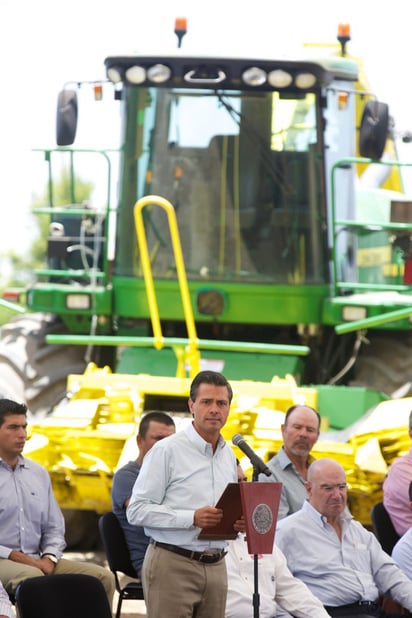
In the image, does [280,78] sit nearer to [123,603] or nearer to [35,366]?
[35,366]

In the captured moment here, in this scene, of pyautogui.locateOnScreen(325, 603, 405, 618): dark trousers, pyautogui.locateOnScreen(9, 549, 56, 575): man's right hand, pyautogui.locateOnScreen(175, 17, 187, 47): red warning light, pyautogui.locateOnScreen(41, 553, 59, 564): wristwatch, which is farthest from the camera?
pyautogui.locateOnScreen(175, 17, 187, 47): red warning light

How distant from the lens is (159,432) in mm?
8094

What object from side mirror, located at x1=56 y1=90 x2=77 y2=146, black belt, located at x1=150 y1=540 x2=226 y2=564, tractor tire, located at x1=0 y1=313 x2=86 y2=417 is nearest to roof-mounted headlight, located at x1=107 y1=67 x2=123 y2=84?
→ side mirror, located at x1=56 y1=90 x2=77 y2=146

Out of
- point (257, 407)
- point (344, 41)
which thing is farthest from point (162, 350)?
point (344, 41)

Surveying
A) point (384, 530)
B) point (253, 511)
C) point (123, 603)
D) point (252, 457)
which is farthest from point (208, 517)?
point (123, 603)

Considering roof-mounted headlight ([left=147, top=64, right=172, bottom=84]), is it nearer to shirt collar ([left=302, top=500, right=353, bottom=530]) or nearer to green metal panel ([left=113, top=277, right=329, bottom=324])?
green metal panel ([left=113, top=277, right=329, bottom=324])

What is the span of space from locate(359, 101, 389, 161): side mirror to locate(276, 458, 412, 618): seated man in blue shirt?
158 inches

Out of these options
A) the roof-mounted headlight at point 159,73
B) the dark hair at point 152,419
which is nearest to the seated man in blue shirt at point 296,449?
the dark hair at point 152,419

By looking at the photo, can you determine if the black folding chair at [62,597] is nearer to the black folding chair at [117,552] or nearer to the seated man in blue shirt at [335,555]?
the seated man in blue shirt at [335,555]

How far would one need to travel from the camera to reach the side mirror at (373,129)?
10781 millimetres

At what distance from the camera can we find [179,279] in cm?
1124

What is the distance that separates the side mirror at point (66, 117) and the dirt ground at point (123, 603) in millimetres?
2911

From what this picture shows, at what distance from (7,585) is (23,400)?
461 cm

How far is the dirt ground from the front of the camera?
9.16 m
